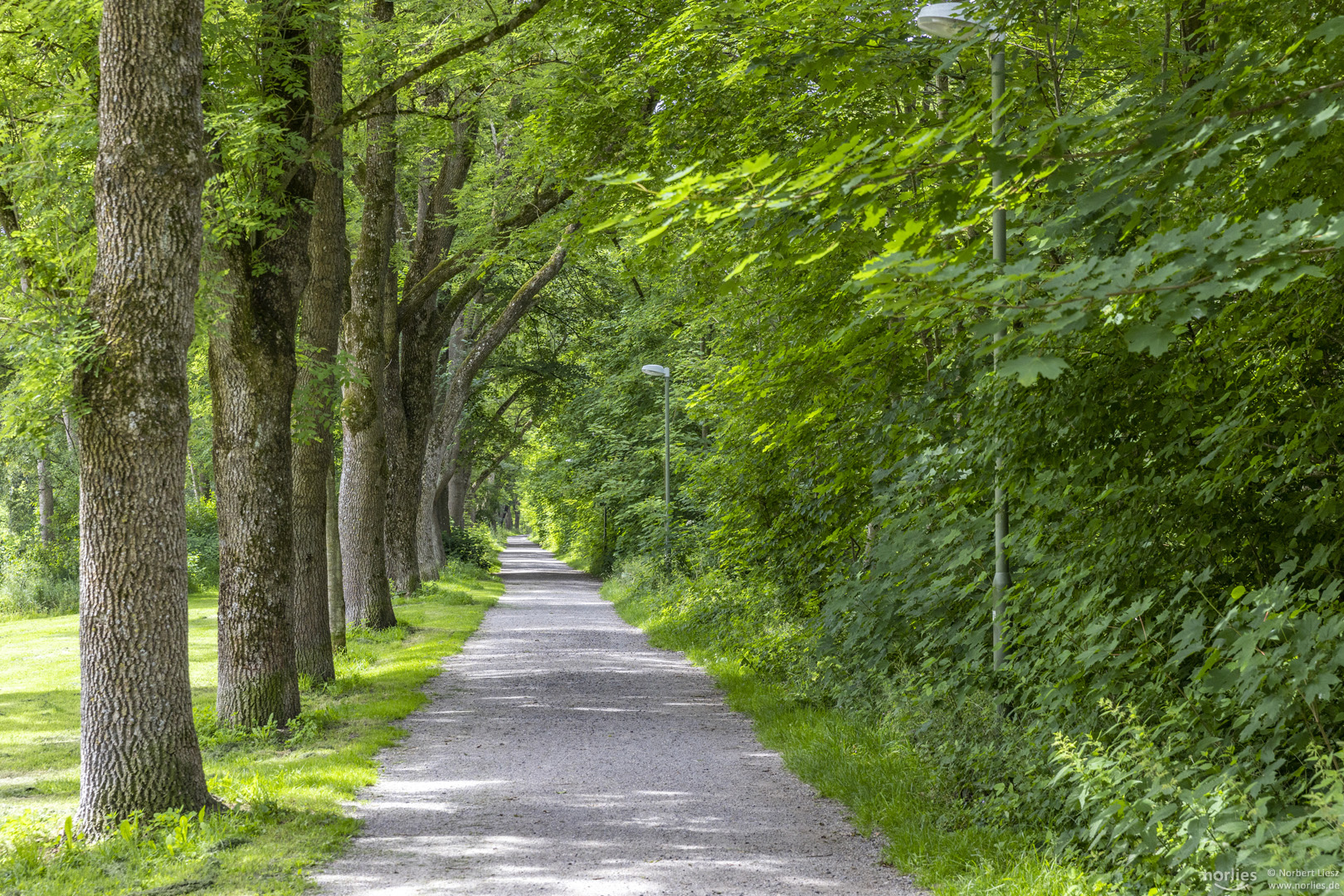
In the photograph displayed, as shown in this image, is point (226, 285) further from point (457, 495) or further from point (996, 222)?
point (457, 495)

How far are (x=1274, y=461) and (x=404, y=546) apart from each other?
20.3 meters

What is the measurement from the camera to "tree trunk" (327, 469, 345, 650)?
13703mm

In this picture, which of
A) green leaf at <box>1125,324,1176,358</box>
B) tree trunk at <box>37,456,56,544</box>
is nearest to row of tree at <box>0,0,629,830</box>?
green leaf at <box>1125,324,1176,358</box>

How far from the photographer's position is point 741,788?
782 centimetres

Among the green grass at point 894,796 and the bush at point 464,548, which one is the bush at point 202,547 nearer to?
the bush at point 464,548

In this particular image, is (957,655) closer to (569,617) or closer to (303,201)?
(303,201)

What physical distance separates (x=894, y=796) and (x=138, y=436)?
17.5ft

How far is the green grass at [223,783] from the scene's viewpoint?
5590 millimetres

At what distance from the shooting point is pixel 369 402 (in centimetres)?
1551

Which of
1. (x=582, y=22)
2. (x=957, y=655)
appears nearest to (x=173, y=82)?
(x=582, y=22)

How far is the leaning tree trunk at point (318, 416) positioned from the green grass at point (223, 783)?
679mm

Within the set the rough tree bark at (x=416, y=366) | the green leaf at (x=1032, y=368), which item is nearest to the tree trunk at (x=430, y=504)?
the rough tree bark at (x=416, y=366)

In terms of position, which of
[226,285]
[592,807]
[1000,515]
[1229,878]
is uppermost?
[226,285]

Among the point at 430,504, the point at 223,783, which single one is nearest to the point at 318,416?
the point at 223,783
